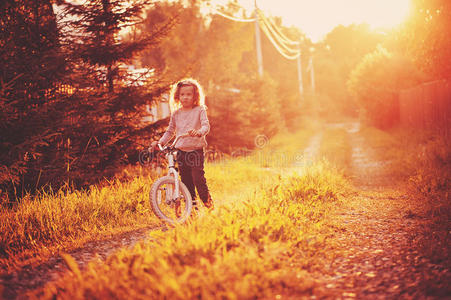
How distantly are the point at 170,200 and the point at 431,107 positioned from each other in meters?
12.3

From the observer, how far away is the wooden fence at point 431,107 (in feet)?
38.1

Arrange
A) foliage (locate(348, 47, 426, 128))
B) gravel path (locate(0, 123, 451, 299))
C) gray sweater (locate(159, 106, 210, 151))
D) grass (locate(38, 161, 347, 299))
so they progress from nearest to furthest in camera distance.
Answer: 1. grass (locate(38, 161, 347, 299))
2. gravel path (locate(0, 123, 451, 299))
3. gray sweater (locate(159, 106, 210, 151))
4. foliage (locate(348, 47, 426, 128))

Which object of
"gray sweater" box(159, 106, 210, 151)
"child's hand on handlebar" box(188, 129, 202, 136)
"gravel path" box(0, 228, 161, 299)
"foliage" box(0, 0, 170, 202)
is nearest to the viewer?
"gravel path" box(0, 228, 161, 299)

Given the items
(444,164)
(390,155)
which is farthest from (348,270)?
(390,155)

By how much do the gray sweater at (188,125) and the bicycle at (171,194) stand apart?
15 centimetres

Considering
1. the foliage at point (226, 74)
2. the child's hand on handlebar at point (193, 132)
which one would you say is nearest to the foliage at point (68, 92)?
the child's hand on handlebar at point (193, 132)

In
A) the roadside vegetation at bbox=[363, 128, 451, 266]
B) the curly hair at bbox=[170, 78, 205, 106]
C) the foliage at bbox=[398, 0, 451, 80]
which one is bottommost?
the roadside vegetation at bbox=[363, 128, 451, 266]

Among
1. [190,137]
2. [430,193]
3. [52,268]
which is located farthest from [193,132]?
[430,193]

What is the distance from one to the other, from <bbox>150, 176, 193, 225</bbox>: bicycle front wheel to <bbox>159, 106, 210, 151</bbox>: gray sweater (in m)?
0.49

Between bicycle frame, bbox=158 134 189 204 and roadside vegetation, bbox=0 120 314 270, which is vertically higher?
bicycle frame, bbox=158 134 189 204

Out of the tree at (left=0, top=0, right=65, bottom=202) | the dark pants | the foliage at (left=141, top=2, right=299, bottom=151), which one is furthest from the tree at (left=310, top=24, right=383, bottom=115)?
the dark pants

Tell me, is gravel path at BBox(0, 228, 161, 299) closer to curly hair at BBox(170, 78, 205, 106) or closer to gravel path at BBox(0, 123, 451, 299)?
gravel path at BBox(0, 123, 451, 299)

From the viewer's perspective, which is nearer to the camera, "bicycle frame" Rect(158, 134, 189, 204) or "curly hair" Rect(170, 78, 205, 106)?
"bicycle frame" Rect(158, 134, 189, 204)

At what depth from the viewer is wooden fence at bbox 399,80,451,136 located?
11.6 metres
